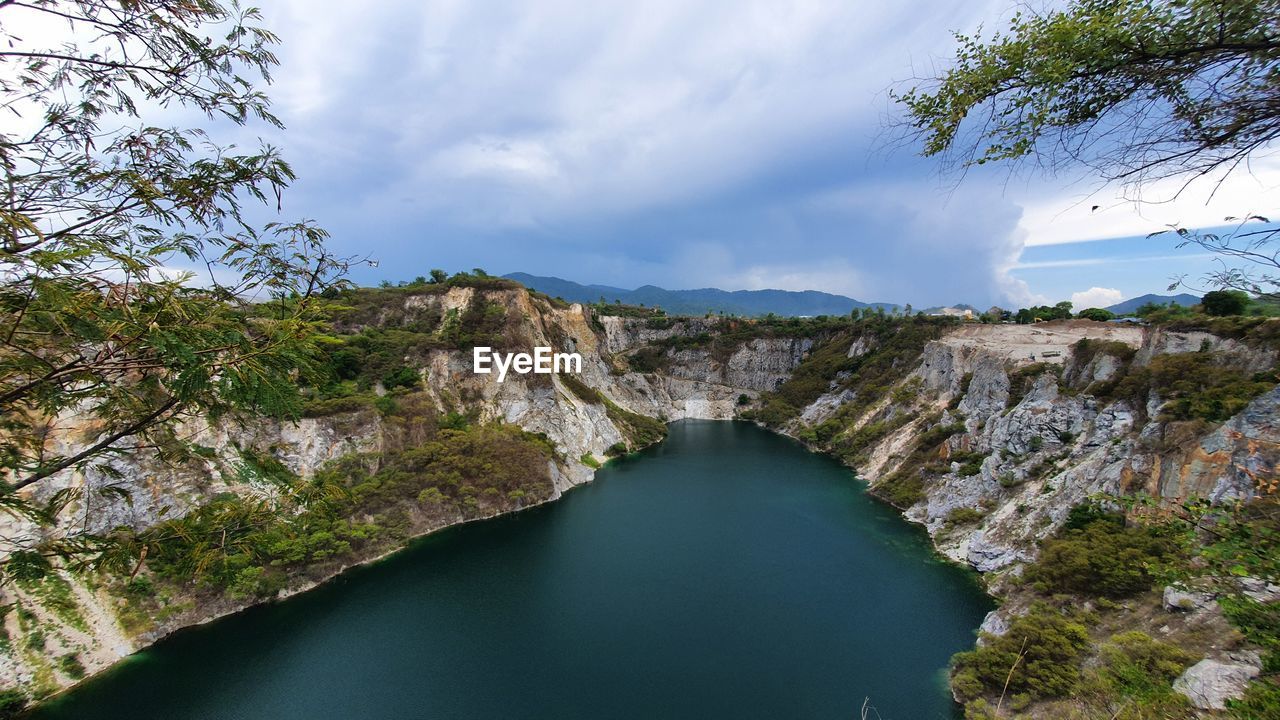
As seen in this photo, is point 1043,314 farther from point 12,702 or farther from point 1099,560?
point 12,702

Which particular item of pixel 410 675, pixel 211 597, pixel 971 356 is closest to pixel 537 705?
pixel 410 675

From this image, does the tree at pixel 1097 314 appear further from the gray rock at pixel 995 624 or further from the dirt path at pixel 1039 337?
the gray rock at pixel 995 624

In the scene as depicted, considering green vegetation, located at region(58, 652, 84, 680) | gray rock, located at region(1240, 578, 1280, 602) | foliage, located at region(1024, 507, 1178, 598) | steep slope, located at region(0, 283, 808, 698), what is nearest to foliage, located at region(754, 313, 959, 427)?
steep slope, located at region(0, 283, 808, 698)

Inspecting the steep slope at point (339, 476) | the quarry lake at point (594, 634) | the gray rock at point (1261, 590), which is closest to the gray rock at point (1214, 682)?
the gray rock at point (1261, 590)

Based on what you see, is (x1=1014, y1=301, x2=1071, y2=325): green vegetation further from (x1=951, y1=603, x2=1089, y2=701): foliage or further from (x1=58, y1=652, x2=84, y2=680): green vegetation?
(x1=58, y1=652, x2=84, y2=680): green vegetation

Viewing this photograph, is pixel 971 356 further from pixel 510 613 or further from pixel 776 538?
pixel 510 613
